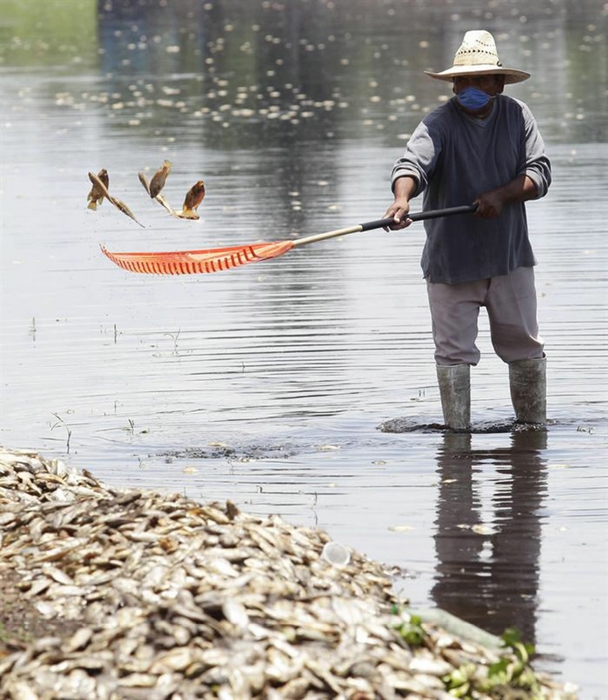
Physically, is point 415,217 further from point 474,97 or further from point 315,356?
point 315,356

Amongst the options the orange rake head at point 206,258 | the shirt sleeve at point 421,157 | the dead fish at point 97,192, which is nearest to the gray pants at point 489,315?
the shirt sleeve at point 421,157

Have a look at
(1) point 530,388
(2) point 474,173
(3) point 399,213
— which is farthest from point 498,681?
(1) point 530,388

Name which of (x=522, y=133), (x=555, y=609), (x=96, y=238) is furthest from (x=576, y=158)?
(x=555, y=609)

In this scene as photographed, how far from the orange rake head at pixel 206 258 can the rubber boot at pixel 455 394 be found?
40.1 inches

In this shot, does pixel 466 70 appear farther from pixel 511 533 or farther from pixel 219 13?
pixel 219 13

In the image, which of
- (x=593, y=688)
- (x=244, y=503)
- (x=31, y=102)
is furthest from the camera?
(x=31, y=102)

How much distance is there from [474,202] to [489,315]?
0.64 meters

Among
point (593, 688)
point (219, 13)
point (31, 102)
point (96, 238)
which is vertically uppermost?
point (219, 13)

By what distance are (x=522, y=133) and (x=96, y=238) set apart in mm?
7067

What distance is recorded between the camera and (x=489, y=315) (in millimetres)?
8500

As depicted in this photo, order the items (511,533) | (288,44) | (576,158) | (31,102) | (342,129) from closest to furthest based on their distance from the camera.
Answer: (511,533) < (576,158) < (342,129) < (31,102) < (288,44)

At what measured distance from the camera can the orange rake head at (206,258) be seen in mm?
8531

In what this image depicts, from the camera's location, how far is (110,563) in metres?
5.74

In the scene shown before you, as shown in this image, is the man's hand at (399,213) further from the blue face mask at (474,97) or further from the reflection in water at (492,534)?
the reflection in water at (492,534)
